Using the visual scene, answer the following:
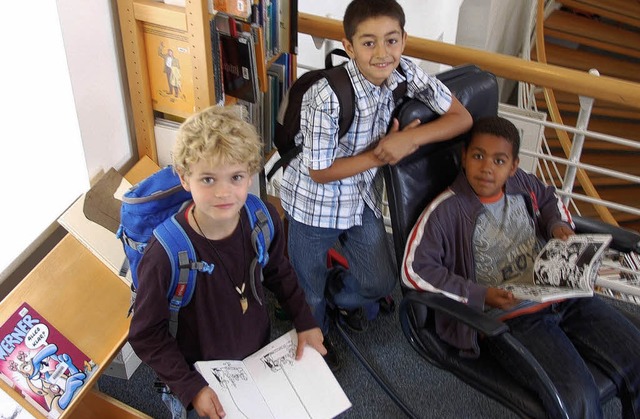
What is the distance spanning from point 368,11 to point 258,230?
0.64 metres

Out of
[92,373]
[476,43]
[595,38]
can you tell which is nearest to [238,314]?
[92,373]

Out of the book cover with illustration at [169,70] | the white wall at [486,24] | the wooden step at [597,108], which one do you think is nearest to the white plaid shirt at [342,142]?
the book cover with illustration at [169,70]

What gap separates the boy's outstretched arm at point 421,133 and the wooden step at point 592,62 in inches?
180

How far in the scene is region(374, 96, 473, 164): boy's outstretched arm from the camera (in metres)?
1.72

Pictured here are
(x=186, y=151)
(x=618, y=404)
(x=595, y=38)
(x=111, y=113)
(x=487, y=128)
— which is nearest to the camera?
(x=186, y=151)

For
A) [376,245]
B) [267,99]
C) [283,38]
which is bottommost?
[376,245]

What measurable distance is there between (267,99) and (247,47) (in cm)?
43

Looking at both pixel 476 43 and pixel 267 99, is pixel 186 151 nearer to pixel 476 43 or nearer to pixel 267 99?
pixel 267 99

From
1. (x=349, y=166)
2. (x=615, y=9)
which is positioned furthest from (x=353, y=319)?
(x=615, y=9)

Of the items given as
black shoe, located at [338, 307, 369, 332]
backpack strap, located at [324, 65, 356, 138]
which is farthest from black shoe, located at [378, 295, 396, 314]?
backpack strap, located at [324, 65, 356, 138]

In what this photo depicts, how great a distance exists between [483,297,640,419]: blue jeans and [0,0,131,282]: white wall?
1286 mm

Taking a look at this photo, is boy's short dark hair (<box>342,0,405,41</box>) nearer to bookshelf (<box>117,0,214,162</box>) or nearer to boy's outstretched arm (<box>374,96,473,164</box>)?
boy's outstretched arm (<box>374,96,473,164</box>)

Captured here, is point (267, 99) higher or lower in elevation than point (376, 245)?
higher

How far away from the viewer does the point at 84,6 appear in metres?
1.68
